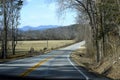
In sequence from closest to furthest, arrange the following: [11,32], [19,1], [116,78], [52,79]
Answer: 1. [52,79]
2. [116,78]
3. [19,1]
4. [11,32]

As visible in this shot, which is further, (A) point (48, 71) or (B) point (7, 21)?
(B) point (7, 21)

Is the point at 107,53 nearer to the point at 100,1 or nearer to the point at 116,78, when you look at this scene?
the point at 100,1

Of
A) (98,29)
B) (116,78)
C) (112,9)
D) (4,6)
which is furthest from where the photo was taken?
(4,6)

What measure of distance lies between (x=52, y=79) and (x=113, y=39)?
13408 millimetres

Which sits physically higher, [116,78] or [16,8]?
[16,8]

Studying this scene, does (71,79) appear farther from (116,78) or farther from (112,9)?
(112,9)

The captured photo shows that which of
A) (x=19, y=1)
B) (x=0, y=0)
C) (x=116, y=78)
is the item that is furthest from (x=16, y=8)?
(x=116, y=78)

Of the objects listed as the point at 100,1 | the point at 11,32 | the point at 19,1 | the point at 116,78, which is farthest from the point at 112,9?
the point at 11,32

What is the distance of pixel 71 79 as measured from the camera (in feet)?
62.1

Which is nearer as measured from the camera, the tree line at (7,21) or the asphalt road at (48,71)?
the asphalt road at (48,71)

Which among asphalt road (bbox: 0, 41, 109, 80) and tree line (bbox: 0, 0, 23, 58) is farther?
tree line (bbox: 0, 0, 23, 58)

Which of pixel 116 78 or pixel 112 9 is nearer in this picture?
pixel 116 78

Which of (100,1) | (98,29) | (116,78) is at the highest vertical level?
(100,1)

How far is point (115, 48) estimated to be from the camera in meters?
29.4
